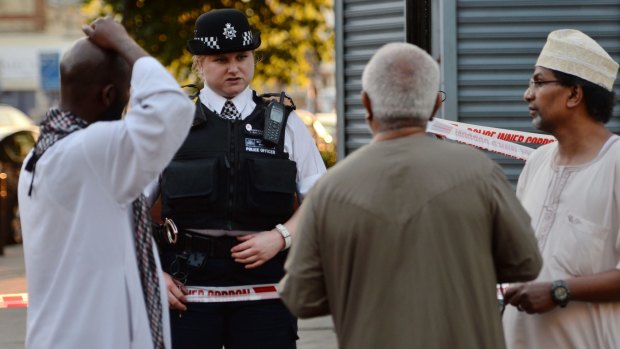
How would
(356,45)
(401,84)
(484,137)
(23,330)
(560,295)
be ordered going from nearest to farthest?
(401,84) → (560,295) → (484,137) → (356,45) → (23,330)

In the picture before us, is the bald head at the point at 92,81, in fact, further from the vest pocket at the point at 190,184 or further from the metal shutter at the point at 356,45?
the metal shutter at the point at 356,45

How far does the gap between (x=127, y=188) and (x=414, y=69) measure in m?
0.90

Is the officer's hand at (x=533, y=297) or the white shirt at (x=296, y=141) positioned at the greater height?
the white shirt at (x=296, y=141)

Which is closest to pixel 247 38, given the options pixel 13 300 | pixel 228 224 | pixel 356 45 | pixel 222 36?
pixel 222 36

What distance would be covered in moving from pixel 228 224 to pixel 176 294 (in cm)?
32

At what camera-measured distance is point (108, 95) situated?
372 cm

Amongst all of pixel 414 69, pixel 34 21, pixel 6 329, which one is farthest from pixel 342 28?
pixel 34 21

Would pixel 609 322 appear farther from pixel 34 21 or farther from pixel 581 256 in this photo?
pixel 34 21

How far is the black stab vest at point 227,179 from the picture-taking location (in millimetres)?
4676

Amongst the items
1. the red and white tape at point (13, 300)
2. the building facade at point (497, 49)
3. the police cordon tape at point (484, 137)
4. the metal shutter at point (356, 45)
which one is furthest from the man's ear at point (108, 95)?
the metal shutter at point (356, 45)

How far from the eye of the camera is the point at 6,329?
990 cm

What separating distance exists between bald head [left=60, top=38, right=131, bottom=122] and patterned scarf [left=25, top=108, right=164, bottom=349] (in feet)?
0.14

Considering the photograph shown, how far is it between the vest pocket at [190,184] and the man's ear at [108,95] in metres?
0.96

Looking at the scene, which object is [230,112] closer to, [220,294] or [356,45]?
[220,294]
